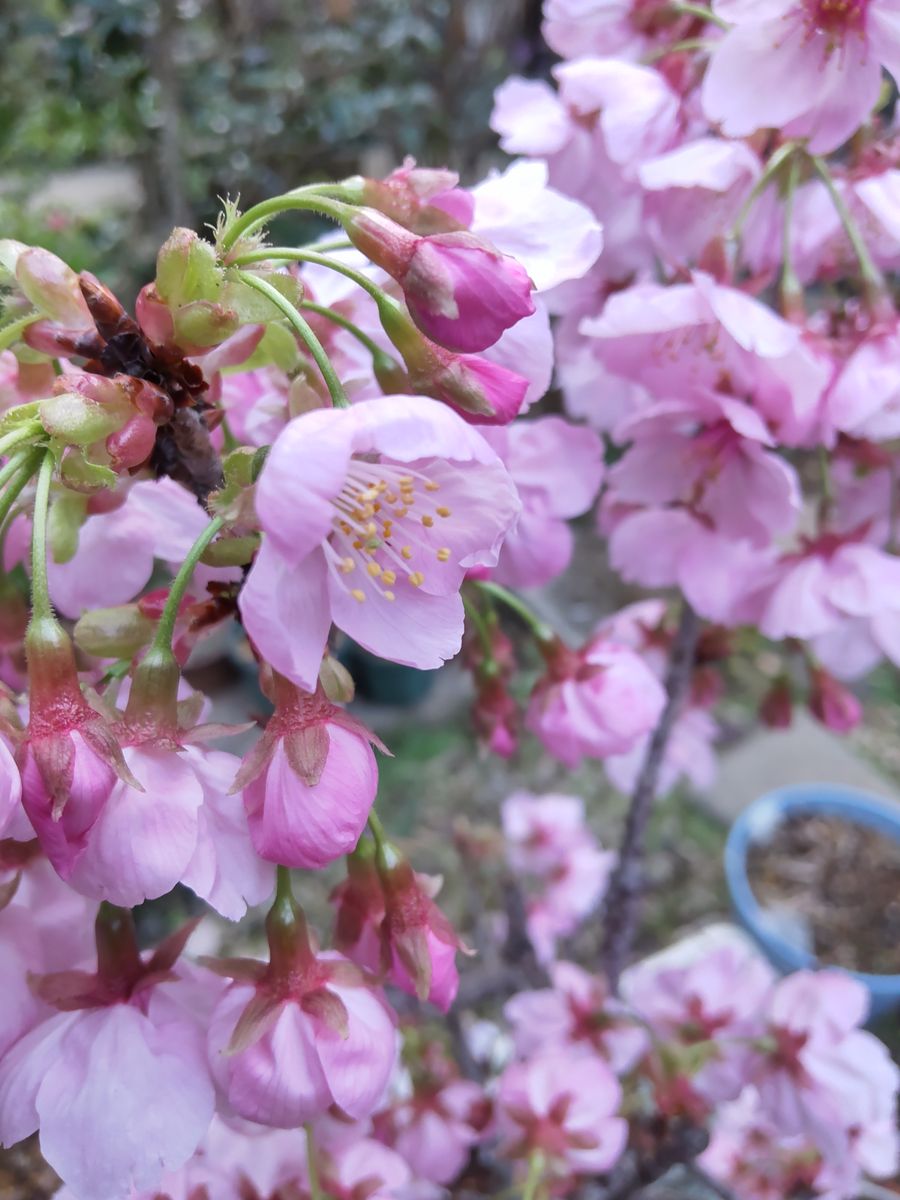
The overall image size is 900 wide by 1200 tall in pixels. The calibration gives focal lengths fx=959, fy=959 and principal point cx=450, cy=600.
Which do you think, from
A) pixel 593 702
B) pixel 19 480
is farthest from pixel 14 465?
pixel 593 702

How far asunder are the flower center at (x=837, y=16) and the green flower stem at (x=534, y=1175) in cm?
74

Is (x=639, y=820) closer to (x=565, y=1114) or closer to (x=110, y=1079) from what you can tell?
(x=565, y=1114)

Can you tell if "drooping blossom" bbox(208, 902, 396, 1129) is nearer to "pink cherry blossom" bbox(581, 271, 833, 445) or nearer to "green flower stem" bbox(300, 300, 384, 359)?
"green flower stem" bbox(300, 300, 384, 359)

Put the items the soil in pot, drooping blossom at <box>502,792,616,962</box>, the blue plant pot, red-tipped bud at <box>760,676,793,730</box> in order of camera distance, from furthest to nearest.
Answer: the soil in pot < the blue plant pot < drooping blossom at <box>502,792,616,962</box> < red-tipped bud at <box>760,676,793,730</box>

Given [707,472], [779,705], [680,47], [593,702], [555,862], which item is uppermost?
[680,47]

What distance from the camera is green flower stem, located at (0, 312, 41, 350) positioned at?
403 mm

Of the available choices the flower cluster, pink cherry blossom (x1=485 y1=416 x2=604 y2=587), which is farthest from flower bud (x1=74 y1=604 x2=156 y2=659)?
pink cherry blossom (x1=485 y1=416 x2=604 y2=587)

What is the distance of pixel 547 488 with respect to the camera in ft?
1.92

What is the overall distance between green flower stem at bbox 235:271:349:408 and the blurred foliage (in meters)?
2.01

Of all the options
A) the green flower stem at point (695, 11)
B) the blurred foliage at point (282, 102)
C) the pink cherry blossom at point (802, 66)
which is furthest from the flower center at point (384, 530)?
the blurred foliage at point (282, 102)

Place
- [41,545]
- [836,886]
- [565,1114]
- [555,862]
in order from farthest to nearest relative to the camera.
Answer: [836,886] < [555,862] < [565,1114] < [41,545]

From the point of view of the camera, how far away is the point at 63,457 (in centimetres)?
34

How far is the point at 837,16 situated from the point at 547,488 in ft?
0.98

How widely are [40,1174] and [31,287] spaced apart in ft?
A: 2.43
